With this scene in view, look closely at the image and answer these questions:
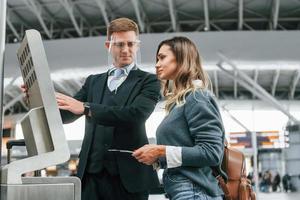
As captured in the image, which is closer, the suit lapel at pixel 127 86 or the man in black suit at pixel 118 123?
the man in black suit at pixel 118 123

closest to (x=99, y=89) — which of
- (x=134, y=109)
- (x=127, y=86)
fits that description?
(x=127, y=86)

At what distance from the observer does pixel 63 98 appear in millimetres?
1678

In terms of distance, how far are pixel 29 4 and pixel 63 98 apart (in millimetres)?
15572

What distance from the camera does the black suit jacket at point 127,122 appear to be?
188 centimetres

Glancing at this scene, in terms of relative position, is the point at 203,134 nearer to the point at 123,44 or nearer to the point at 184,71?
the point at 184,71

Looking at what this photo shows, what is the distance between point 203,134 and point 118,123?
0.42 metres

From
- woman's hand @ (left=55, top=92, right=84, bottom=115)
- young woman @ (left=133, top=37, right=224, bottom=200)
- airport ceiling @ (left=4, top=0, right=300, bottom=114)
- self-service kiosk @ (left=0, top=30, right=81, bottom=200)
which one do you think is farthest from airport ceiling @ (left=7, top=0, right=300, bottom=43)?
self-service kiosk @ (left=0, top=30, right=81, bottom=200)

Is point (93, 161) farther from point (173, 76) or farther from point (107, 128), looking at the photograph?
point (173, 76)

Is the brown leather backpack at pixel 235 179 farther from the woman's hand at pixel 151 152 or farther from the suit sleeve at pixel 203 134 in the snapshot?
the woman's hand at pixel 151 152

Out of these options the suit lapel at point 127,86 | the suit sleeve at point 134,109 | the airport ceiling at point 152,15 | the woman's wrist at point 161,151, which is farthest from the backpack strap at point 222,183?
the airport ceiling at point 152,15

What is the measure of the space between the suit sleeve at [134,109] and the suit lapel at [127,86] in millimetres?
36

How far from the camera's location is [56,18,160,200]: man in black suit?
1909 millimetres

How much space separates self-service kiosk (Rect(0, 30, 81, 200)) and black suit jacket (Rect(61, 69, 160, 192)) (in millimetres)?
557

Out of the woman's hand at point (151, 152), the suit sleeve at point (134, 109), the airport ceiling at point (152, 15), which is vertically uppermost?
the airport ceiling at point (152, 15)
